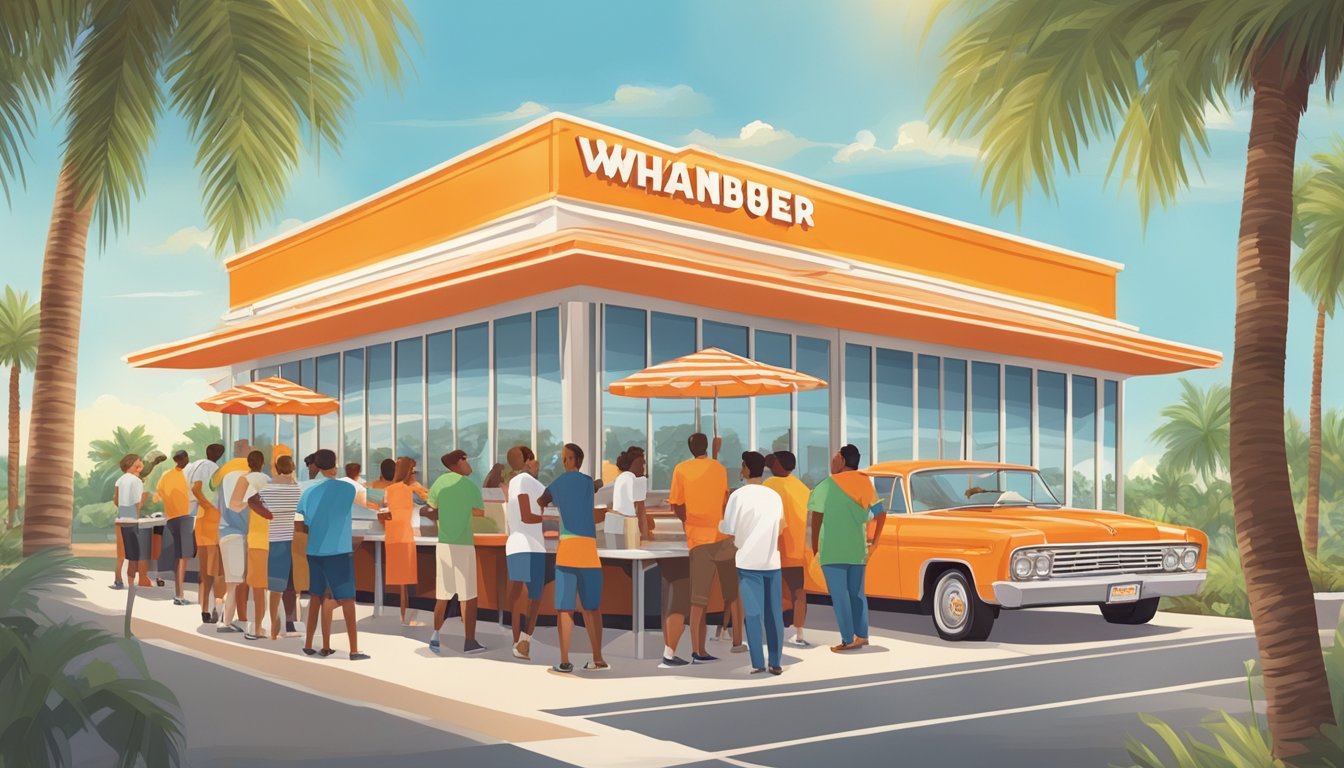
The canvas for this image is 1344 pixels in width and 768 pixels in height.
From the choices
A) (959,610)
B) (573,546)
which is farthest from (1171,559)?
(573,546)

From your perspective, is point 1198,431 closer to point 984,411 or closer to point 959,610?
point 984,411

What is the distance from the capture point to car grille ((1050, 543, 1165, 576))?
13.1 metres

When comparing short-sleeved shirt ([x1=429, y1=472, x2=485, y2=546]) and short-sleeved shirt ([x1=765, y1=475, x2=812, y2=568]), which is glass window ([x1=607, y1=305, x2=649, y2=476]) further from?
short-sleeved shirt ([x1=765, y1=475, x2=812, y2=568])

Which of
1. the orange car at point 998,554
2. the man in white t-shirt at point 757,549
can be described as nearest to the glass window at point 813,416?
the orange car at point 998,554

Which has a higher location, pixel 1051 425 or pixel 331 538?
pixel 1051 425

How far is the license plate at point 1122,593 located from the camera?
13.4 meters

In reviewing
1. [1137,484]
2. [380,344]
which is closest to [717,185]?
[380,344]

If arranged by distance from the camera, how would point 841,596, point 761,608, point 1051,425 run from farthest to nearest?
point 1051,425, point 841,596, point 761,608

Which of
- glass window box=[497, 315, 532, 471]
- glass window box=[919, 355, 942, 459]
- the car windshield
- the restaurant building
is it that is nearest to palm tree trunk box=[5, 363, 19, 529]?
the restaurant building

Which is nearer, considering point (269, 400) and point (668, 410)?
point (269, 400)

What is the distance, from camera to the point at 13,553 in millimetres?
21094

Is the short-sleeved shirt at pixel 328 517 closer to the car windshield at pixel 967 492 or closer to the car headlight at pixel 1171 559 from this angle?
the car windshield at pixel 967 492

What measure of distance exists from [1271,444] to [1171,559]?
7723mm

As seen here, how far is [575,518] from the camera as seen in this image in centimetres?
1110
